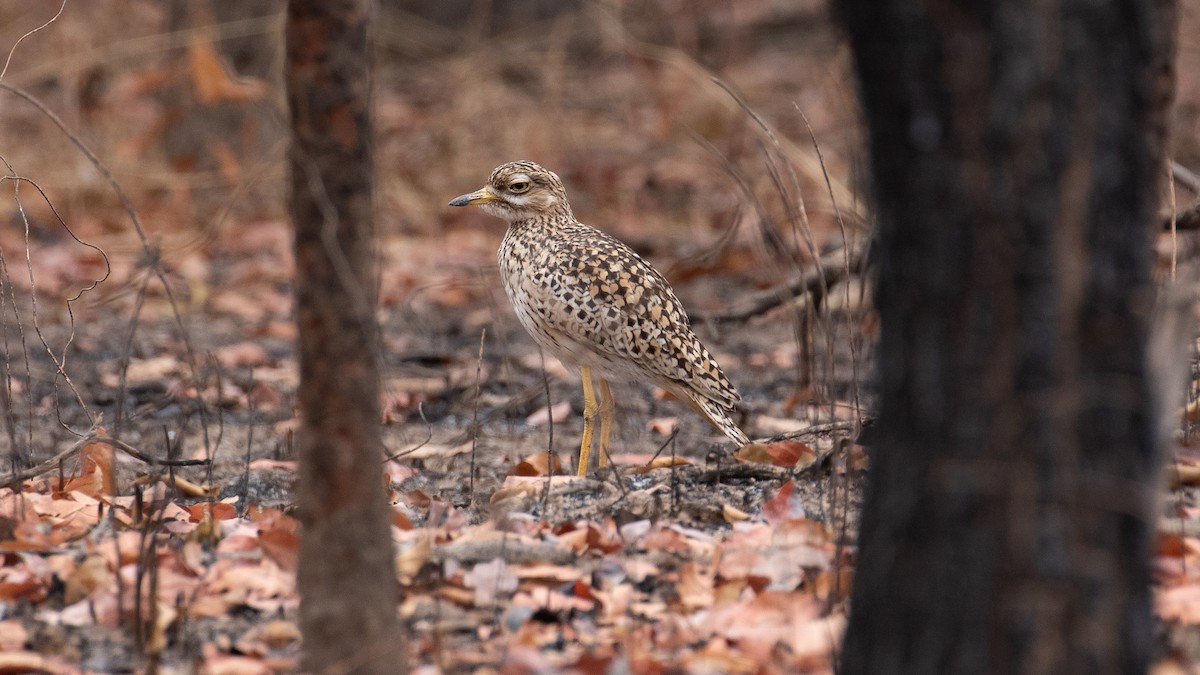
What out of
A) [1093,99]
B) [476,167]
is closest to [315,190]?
[1093,99]

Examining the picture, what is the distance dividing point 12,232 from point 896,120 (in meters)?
8.51

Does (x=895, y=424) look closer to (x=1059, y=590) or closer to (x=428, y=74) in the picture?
(x=1059, y=590)

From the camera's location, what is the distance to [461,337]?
7.27m

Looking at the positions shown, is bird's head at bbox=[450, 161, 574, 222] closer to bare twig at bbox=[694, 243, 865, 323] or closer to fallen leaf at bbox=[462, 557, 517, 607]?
bare twig at bbox=[694, 243, 865, 323]

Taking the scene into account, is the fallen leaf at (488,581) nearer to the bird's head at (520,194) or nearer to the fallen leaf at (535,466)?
the fallen leaf at (535,466)

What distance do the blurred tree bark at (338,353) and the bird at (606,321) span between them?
2.06m

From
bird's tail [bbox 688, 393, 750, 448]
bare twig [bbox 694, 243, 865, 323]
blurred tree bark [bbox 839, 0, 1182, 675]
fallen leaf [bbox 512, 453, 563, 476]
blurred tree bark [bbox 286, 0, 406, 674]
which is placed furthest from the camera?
bare twig [bbox 694, 243, 865, 323]

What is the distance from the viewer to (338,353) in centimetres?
222

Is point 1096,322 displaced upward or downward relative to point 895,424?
upward

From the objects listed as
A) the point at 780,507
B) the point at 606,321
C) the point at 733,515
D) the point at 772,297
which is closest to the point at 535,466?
the point at 606,321

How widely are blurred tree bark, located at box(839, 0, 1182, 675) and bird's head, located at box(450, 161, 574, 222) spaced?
2.98 m

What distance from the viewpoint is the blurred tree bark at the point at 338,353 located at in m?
2.19

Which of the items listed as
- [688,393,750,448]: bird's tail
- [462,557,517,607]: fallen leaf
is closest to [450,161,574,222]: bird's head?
[688,393,750,448]: bird's tail

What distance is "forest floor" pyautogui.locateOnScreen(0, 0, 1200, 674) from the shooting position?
2.79 metres
